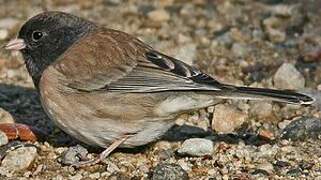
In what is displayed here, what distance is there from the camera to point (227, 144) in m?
4.84

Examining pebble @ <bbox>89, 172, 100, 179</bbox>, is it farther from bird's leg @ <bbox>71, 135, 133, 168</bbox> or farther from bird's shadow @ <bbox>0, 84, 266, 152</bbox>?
bird's shadow @ <bbox>0, 84, 266, 152</bbox>

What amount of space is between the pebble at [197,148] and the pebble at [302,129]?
0.53 meters

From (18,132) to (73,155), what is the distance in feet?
1.56

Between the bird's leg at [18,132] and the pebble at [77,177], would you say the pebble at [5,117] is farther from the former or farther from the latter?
the pebble at [77,177]

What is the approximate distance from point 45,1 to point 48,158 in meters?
3.00

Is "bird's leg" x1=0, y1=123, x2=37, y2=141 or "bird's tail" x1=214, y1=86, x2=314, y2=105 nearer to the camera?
"bird's tail" x1=214, y1=86, x2=314, y2=105

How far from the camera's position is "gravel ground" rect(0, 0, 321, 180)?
4.58 m

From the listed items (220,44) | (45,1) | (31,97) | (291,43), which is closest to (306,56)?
(291,43)

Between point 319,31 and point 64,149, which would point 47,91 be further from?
point 319,31

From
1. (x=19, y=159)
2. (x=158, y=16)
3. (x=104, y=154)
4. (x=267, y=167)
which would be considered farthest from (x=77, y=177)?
(x=158, y=16)

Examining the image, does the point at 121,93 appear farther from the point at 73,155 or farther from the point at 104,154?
the point at 73,155

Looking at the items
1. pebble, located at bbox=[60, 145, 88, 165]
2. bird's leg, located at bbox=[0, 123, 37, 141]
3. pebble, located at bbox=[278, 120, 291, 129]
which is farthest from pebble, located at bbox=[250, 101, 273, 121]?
bird's leg, located at bbox=[0, 123, 37, 141]

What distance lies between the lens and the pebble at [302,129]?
4.87 meters

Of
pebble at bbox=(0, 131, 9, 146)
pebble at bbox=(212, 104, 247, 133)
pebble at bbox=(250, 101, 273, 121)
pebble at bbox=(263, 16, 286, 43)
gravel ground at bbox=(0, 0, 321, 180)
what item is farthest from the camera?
pebble at bbox=(263, 16, 286, 43)
